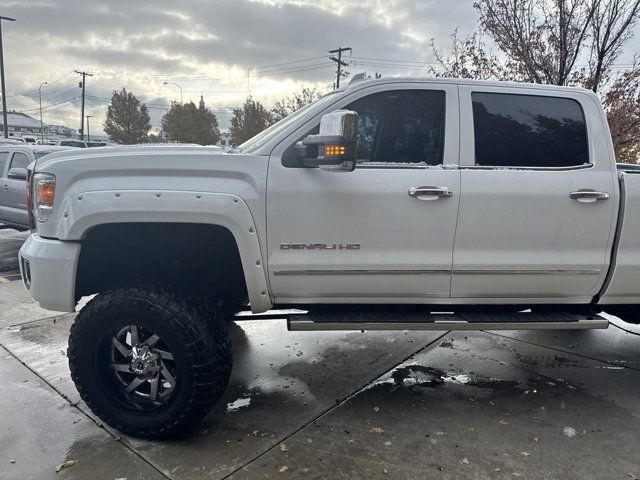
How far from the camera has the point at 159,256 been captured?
10.2ft

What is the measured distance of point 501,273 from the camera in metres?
3.07

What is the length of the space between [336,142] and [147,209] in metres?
1.15

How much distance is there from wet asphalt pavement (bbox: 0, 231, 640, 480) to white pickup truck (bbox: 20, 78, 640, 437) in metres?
0.31

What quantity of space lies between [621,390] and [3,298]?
6543 millimetres

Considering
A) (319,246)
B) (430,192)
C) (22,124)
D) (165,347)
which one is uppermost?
(22,124)

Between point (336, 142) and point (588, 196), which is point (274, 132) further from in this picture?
point (588, 196)

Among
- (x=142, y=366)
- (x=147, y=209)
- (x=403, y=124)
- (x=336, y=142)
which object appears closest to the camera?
(x=336, y=142)

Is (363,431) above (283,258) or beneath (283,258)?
beneath

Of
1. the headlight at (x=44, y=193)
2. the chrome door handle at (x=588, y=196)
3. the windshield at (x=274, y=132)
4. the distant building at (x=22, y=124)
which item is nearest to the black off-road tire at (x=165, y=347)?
the headlight at (x=44, y=193)

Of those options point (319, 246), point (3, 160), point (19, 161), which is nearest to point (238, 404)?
point (319, 246)

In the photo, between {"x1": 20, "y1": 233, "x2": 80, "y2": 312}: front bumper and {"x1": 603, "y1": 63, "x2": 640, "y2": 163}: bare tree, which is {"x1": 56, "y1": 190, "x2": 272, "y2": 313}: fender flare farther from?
{"x1": 603, "y1": 63, "x2": 640, "y2": 163}: bare tree

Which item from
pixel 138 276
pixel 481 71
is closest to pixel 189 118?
pixel 481 71

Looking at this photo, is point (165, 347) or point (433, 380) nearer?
point (165, 347)

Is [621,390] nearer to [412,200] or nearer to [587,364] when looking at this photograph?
[587,364]
